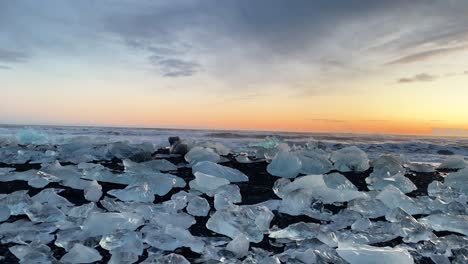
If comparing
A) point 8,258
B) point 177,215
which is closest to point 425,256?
point 177,215

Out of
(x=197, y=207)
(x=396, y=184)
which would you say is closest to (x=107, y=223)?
(x=197, y=207)

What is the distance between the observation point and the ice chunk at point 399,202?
273cm

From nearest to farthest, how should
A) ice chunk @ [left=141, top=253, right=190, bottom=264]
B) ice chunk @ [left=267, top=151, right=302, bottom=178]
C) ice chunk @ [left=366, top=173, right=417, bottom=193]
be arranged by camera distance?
1. ice chunk @ [left=141, top=253, right=190, bottom=264]
2. ice chunk @ [left=366, top=173, right=417, bottom=193]
3. ice chunk @ [left=267, top=151, right=302, bottom=178]

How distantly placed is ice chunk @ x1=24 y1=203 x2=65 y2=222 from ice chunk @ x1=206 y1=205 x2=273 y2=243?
94 cm

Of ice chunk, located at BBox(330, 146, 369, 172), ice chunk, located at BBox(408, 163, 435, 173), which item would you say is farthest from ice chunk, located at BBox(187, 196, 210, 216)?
ice chunk, located at BBox(408, 163, 435, 173)

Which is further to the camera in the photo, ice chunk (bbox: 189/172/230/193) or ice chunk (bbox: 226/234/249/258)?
ice chunk (bbox: 189/172/230/193)

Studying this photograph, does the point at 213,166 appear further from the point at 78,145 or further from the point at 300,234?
the point at 78,145

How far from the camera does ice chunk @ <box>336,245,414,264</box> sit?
172cm

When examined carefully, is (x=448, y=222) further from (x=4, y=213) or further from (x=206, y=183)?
(x=4, y=213)

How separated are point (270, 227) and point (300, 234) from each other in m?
0.26

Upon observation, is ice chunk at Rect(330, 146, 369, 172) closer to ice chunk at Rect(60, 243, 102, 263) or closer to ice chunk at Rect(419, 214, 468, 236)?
ice chunk at Rect(419, 214, 468, 236)

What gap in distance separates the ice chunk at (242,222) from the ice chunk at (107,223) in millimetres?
456

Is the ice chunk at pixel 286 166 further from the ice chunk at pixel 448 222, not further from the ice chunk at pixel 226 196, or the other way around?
the ice chunk at pixel 448 222

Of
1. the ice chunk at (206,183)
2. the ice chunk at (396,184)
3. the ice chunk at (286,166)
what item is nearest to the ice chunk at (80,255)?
the ice chunk at (206,183)
